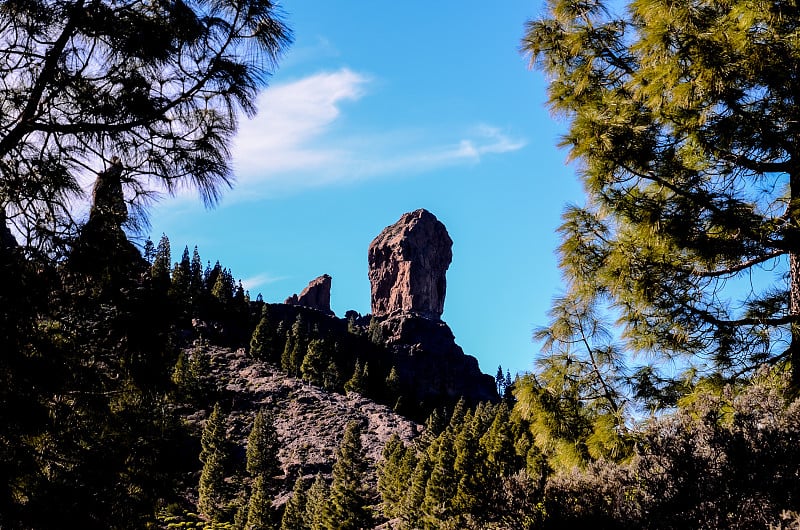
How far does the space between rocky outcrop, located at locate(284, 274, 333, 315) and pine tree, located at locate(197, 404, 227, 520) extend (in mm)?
89763

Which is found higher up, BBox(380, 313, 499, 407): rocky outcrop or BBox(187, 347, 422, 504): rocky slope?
BBox(380, 313, 499, 407): rocky outcrop

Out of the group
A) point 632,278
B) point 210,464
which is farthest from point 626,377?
point 210,464

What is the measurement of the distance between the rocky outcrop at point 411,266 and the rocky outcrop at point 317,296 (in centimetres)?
1113

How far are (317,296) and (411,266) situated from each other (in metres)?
23.3

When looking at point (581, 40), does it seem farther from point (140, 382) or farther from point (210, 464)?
point (210, 464)

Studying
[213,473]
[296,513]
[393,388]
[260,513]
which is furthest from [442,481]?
[393,388]

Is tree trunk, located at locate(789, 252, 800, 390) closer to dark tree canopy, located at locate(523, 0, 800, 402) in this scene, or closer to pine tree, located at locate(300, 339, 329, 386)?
dark tree canopy, located at locate(523, 0, 800, 402)

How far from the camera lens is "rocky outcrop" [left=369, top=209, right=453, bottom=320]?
14062 centimetres

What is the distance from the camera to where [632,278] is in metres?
6.57

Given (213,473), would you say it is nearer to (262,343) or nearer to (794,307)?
(262,343)

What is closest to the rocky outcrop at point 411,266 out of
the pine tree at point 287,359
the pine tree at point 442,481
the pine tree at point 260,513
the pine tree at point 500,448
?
the pine tree at point 287,359

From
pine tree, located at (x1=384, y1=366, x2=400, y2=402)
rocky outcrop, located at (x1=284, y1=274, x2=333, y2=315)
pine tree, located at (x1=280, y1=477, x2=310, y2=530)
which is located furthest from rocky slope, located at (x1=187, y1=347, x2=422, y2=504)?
rocky outcrop, located at (x1=284, y1=274, x2=333, y2=315)

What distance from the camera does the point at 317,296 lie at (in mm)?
144625

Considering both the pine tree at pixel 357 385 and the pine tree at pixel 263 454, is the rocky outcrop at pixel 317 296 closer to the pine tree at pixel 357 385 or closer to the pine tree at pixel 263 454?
the pine tree at pixel 357 385
